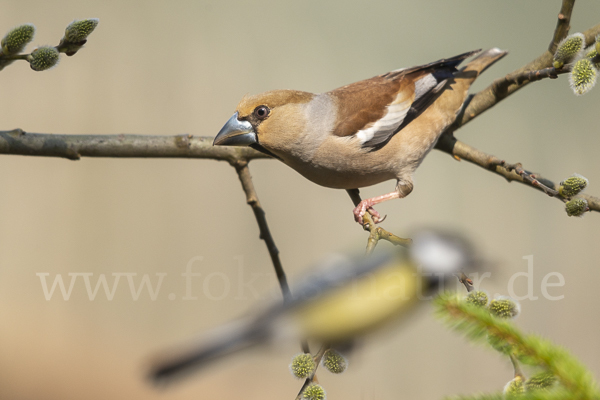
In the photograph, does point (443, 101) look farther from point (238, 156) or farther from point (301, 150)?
point (238, 156)

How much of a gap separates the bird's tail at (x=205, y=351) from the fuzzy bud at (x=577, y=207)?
1.03m

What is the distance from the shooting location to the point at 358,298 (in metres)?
1.35

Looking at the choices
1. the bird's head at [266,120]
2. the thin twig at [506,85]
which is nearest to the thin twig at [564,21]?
the thin twig at [506,85]

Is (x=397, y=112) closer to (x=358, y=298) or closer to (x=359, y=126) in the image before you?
(x=359, y=126)

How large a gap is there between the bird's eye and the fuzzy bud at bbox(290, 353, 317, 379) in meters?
1.08

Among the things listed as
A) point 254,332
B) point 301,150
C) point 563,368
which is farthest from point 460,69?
point 563,368

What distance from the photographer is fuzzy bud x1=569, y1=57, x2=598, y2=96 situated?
140 cm

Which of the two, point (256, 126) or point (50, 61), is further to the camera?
point (256, 126)

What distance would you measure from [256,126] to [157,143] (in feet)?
1.37

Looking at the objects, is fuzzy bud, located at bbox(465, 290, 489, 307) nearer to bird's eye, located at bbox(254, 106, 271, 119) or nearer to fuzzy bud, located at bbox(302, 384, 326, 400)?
fuzzy bud, located at bbox(302, 384, 326, 400)

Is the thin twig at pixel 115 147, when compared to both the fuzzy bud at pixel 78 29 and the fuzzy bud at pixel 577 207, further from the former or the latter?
the fuzzy bud at pixel 577 207

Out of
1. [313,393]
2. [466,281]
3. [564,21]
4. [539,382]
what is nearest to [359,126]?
[564,21]

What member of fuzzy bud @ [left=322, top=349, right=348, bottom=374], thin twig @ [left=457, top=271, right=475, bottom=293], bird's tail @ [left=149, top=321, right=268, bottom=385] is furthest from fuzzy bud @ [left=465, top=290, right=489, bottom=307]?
bird's tail @ [left=149, top=321, right=268, bottom=385]

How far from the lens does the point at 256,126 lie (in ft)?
6.61
